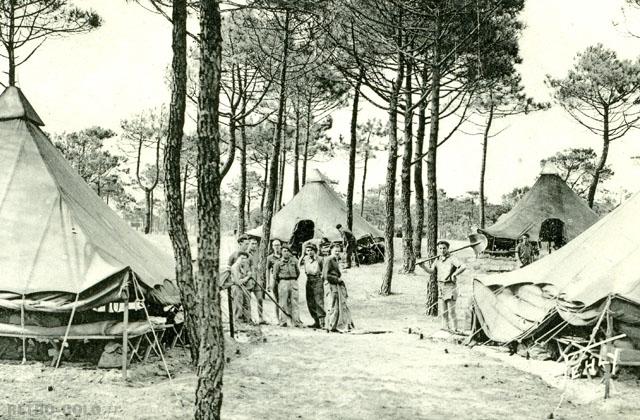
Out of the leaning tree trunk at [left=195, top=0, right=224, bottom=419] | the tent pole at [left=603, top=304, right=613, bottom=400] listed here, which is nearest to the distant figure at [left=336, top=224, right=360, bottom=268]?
the tent pole at [left=603, top=304, right=613, bottom=400]

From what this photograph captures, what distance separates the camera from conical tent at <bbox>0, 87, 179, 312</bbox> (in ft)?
22.8

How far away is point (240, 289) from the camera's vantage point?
10625 millimetres

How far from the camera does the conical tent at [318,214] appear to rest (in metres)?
21.6

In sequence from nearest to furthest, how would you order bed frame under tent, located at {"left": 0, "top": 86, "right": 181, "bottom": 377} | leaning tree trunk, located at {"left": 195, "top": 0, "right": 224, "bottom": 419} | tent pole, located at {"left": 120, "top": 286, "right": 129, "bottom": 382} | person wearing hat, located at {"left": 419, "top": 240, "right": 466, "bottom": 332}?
leaning tree trunk, located at {"left": 195, "top": 0, "right": 224, "bottom": 419} < tent pole, located at {"left": 120, "top": 286, "right": 129, "bottom": 382} < bed frame under tent, located at {"left": 0, "top": 86, "right": 181, "bottom": 377} < person wearing hat, located at {"left": 419, "top": 240, "right": 466, "bottom": 332}

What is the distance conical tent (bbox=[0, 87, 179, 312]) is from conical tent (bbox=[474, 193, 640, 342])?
4.89 meters

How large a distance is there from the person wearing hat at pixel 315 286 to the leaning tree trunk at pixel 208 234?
646 centimetres

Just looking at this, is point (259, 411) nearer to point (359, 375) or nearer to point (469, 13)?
point (359, 375)

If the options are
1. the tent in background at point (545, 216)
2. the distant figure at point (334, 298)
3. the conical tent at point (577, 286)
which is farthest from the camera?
the tent in background at point (545, 216)

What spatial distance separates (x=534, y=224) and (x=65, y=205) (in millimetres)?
18639

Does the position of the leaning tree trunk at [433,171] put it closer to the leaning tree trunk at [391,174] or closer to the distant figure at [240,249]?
the leaning tree trunk at [391,174]

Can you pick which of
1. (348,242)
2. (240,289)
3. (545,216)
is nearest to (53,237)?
(240,289)

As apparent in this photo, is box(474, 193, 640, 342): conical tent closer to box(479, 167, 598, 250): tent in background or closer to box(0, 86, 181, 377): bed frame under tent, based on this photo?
box(0, 86, 181, 377): bed frame under tent

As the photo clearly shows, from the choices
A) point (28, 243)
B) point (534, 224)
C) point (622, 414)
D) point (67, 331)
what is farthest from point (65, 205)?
point (534, 224)

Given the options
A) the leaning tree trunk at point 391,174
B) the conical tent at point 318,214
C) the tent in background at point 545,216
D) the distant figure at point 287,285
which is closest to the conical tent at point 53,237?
the distant figure at point 287,285
